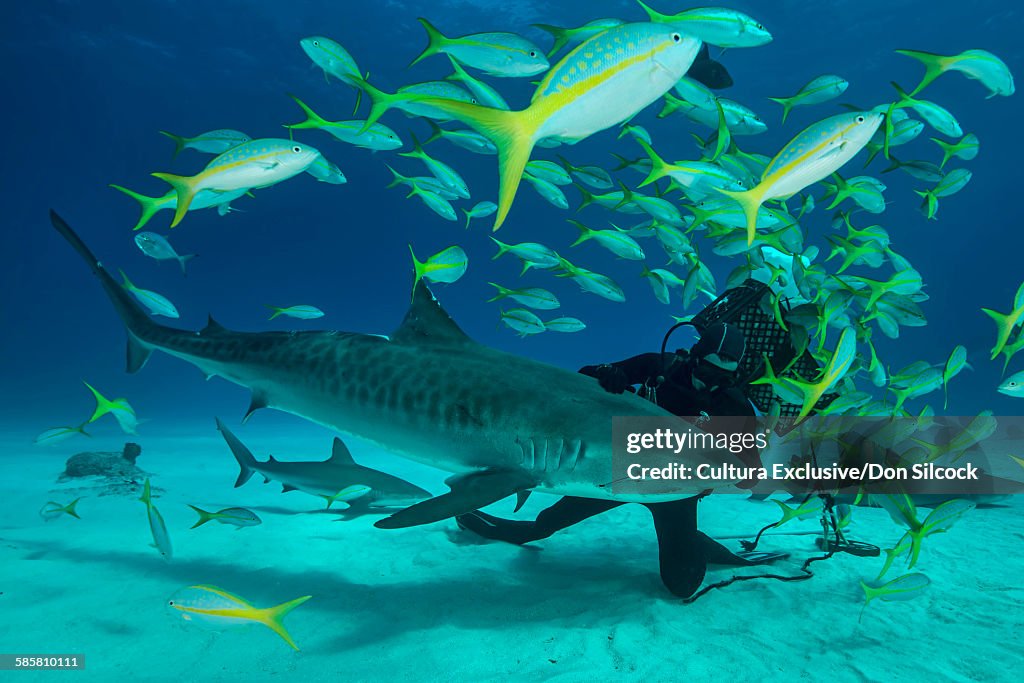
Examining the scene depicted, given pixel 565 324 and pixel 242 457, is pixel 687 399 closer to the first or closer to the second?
pixel 565 324

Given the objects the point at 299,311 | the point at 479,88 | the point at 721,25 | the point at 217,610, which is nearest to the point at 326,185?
the point at 299,311

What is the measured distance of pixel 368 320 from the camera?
55.4 m

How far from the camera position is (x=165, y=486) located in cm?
818

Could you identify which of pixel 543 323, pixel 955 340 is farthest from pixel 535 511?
pixel 955 340

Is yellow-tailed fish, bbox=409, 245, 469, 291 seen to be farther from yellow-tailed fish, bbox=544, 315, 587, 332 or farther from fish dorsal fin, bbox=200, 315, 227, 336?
yellow-tailed fish, bbox=544, 315, 587, 332

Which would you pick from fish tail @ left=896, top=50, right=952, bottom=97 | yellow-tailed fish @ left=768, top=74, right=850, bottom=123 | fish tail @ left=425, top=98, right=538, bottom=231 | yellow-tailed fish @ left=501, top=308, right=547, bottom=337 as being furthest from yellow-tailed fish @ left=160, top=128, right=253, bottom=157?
fish tail @ left=896, top=50, right=952, bottom=97

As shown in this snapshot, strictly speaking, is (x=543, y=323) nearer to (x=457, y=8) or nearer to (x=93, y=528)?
(x=93, y=528)

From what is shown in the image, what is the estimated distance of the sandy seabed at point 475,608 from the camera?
276cm

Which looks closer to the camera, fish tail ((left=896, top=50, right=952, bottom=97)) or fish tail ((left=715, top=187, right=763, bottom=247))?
fish tail ((left=715, top=187, right=763, bottom=247))

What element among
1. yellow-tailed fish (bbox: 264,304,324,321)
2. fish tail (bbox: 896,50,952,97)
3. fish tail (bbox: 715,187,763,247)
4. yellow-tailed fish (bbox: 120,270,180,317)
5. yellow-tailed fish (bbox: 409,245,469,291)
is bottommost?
yellow-tailed fish (bbox: 264,304,324,321)

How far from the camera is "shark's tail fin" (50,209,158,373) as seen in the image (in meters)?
4.60

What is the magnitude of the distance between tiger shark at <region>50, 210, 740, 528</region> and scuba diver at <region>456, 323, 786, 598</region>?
409 millimetres

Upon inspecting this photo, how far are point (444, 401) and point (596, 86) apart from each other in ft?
7.47

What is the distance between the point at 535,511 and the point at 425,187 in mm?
4698
